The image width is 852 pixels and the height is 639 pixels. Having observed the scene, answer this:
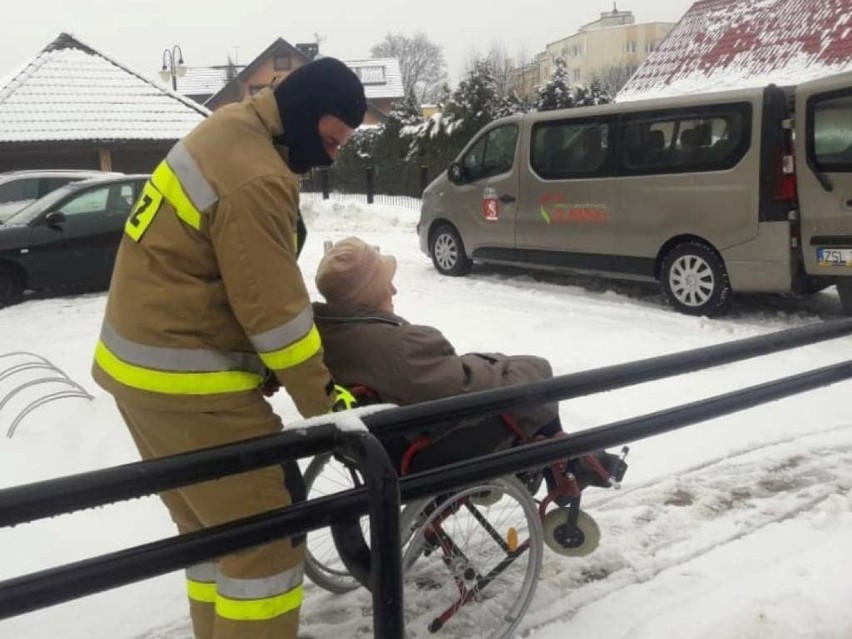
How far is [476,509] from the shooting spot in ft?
10.4

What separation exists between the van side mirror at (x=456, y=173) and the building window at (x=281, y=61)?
149 feet

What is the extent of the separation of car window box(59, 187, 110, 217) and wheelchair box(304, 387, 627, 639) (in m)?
8.73

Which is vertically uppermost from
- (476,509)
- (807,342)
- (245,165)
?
(245,165)

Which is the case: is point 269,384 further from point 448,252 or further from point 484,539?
point 448,252

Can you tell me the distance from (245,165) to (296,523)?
1.06m

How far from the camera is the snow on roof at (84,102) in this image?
69.3 ft

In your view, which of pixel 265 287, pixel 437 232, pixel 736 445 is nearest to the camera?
pixel 265 287

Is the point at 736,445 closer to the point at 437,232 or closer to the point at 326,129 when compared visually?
the point at 326,129

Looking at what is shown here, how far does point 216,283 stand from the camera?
2338 mm

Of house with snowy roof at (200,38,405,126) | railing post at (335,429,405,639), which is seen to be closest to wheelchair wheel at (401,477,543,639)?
railing post at (335,429,405,639)

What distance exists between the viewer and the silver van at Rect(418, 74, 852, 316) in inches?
299

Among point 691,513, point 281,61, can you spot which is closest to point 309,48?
point 281,61

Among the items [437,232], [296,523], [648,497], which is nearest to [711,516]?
[648,497]

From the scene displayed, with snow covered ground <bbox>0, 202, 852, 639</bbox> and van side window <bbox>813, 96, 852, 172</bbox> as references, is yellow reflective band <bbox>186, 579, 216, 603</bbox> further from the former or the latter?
van side window <bbox>813, 96, 852, 172</bbox>
